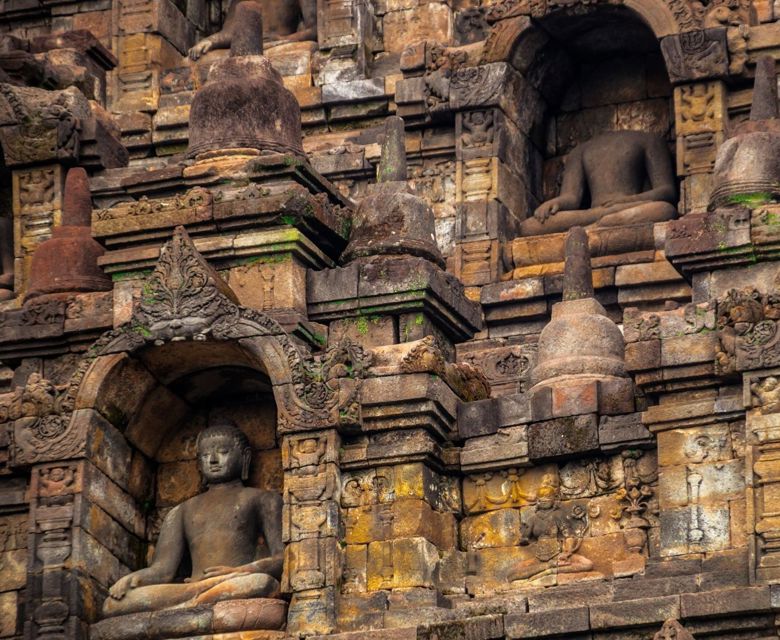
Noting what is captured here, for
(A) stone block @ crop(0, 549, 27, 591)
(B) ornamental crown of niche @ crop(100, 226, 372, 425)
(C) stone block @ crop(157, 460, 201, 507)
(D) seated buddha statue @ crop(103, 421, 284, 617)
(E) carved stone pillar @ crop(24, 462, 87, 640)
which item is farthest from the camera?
(C) stone block @ crop(157, 460, 201, 507)

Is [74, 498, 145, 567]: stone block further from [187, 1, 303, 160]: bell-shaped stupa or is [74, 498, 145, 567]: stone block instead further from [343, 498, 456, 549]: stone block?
[187, 1, 303, 160]: bell-shaped stupa

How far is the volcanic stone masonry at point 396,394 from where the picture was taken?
137ft

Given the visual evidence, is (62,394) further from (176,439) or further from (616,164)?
(616,164)

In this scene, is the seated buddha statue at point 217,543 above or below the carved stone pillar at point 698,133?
below

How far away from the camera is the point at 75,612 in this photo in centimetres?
4334

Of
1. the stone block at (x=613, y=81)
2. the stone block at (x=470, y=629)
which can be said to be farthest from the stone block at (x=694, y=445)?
the stone block at (x=613, y=81)

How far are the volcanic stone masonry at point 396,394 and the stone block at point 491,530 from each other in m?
0.06

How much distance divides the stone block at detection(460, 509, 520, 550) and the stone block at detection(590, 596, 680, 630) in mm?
2336

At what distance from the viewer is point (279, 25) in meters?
54.8

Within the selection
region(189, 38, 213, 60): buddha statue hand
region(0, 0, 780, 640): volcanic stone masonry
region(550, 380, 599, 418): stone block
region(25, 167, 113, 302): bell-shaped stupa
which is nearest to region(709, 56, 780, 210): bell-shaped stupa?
region(0, 0, 780, 640): volcanic stone masonry

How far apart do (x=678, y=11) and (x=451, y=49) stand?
120 inches

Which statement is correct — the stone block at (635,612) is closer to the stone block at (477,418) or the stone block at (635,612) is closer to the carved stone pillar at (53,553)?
the stone block at (477,418)

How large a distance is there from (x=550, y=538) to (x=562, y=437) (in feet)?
3.33

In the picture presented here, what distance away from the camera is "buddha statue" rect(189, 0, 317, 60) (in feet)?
178
